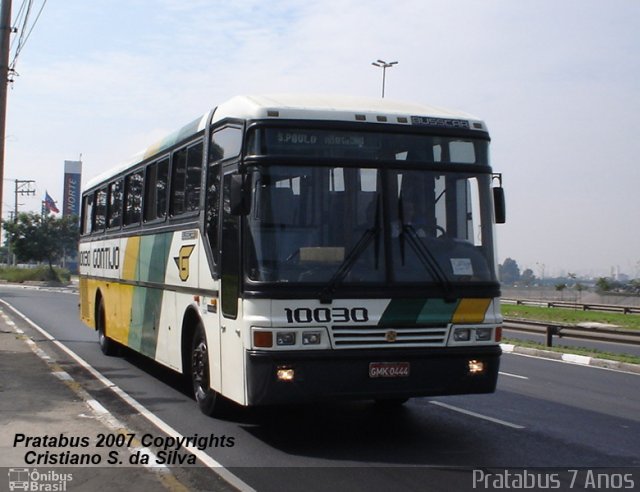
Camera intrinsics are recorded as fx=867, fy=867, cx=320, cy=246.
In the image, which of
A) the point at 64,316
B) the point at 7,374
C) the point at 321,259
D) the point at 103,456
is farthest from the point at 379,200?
the point at 64,316

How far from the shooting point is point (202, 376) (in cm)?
977

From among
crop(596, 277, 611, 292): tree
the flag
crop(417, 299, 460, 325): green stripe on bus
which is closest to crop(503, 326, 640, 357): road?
crop(417, 299, 460, 325): green stripe on bus

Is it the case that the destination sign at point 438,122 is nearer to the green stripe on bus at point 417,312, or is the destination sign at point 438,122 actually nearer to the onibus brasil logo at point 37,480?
the green stripe on bus at point 417,312

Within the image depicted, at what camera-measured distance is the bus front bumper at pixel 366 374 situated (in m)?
7.84

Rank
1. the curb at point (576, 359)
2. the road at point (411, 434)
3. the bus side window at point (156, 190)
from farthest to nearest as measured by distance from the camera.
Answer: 1. the curb at point (576, 359)
2. the bus side window at point (156, 190)
3. the road at point (411, 434)

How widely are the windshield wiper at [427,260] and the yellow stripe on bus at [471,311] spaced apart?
161mm

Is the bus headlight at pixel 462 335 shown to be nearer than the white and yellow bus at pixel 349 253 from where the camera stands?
No

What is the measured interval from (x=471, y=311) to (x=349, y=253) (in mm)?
1361

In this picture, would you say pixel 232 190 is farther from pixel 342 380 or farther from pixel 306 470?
pixel 306 470

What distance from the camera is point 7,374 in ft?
42.0

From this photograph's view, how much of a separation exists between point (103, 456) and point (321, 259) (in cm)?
263

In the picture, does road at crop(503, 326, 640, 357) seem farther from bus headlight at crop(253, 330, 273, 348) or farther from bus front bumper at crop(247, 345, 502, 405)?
bus headlight at crop(253, 330, 273, 348)

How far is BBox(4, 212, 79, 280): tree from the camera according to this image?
74562mm

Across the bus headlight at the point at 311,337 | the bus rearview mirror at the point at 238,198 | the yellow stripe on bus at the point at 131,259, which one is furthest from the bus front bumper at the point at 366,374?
the yellow stripe on bus at the point at 131,259
